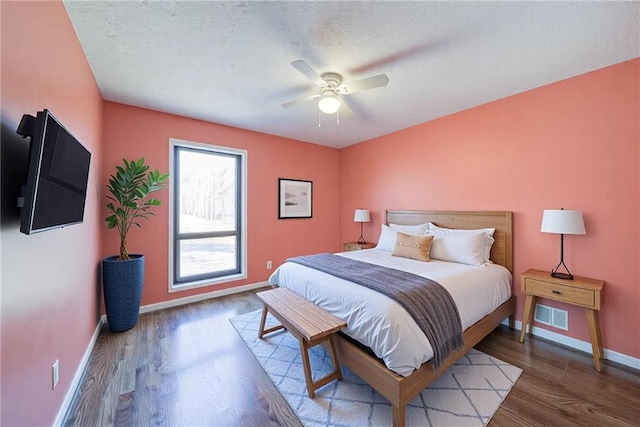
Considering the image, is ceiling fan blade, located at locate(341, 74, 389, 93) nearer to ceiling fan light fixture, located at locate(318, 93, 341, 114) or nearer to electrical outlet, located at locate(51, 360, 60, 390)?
ceiling fan light fixture, located at locate(318, 93, 341, 114)

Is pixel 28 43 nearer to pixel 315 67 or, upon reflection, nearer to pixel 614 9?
pixel 315 67

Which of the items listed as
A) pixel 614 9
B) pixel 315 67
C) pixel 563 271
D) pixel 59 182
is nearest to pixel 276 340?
pixel 59 182

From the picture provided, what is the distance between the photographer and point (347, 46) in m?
1.96

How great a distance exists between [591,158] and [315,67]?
270 centimetres

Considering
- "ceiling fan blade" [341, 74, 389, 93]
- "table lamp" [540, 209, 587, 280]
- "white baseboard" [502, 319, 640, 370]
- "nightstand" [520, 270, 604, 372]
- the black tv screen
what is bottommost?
"white baseboard" [502, 319, 640, 370]

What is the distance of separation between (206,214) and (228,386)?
254 cm

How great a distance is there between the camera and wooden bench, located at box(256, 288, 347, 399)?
1777 mm

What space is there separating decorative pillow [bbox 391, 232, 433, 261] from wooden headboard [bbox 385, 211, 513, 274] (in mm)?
562

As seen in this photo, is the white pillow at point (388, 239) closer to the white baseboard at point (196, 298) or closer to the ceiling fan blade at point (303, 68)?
the white baseboard at point (196, 298)

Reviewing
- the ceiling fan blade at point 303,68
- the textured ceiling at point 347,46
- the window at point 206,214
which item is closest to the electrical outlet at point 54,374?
the window at point 206,214

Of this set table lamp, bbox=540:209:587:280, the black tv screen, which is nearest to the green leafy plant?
the black tv screen

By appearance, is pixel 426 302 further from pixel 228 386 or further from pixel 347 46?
pixel 347 46

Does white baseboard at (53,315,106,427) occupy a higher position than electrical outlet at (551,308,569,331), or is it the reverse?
electrical outlet at (551,308,569,331)

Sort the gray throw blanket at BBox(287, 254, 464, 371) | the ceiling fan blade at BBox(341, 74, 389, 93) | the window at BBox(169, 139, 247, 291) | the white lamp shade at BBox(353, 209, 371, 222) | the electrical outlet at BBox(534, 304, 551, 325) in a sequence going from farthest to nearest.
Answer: the white lamp shade at BBox(353, 209, 371, 222), the window at BBox(169, 139, 247, 291), the electrical outlet at BBox(534, 304, 551, 325), the ceiling fan blade at BBox(341, 74, 389, 93), the gray throw blanket at BBox(287, 254, 464, 371)
